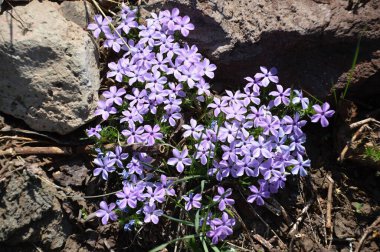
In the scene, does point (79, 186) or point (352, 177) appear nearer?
point (79, 186)

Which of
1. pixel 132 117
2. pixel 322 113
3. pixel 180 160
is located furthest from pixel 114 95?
pixel 322 113

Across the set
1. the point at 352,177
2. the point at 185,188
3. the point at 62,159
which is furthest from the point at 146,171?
the point at 352,177

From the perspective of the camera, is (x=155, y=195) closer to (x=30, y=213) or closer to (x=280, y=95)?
(x=30, y=213)

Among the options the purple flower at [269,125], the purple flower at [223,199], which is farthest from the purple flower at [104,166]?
the purple flower at [269,125]

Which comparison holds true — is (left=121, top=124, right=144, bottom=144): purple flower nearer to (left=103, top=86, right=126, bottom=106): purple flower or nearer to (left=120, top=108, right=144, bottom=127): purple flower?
(left=120, top=108, right=144, bottom=127): purple flower

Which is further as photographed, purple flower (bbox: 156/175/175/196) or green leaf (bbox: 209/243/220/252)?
purple flower (bbox: 156/175/175/196)

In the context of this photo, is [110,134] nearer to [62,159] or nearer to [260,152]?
[62,159]

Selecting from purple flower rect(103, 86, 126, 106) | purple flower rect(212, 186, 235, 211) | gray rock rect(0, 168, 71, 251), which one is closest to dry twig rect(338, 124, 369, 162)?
purple flower rect(212, 186, 235, 211)

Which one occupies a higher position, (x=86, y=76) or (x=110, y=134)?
(x=86, y=76)
